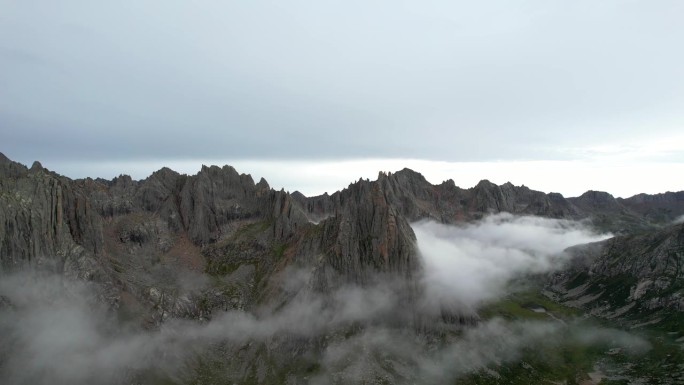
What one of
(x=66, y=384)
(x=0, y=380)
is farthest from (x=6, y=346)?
(x=66, y=384)

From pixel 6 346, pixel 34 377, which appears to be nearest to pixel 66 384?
pixel 34 377

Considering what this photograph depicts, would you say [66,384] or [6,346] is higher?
[6,346]

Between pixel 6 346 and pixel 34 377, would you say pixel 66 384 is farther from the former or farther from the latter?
pixel 6 346

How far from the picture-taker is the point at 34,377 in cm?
19638

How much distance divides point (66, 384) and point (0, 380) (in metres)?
24.6

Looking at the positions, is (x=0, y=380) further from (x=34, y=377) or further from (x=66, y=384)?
(x=66, y=384)

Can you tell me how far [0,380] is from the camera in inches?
7416

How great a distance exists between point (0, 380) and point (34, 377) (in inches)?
475

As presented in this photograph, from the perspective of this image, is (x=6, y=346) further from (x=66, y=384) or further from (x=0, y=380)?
(x=66, y=384)

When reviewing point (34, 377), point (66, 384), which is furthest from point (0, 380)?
point (66, 384)

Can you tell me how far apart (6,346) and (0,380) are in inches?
587

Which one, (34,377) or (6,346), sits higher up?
(6,346)

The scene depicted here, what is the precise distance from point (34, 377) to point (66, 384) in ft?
43.3
